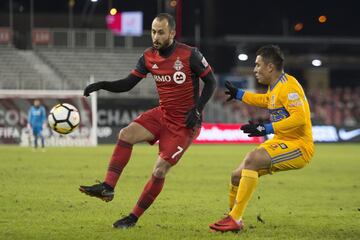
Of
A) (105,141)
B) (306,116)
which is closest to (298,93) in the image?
(306,116)

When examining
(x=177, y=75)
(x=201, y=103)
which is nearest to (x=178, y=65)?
(x=177, y=75)

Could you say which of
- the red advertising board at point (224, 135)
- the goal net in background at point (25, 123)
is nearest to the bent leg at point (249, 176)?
the goal net in background at point (25, 123)

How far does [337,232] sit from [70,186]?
6701 mm

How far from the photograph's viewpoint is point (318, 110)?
4428 centimetres

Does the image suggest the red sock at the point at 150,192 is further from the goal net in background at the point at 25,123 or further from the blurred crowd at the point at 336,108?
the blurred crowd at the point at 336,108

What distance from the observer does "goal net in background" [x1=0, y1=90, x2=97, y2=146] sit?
3359cm

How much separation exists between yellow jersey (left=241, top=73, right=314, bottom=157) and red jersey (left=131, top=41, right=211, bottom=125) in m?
0.89

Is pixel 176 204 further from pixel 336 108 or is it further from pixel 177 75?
pixel 336 108

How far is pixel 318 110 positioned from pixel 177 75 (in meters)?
35.8

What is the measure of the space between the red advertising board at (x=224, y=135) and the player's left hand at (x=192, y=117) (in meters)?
28.3

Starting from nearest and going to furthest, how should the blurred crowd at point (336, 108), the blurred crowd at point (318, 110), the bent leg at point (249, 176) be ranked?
the bent leg at point (249, 176) → the blurred crowd at point (318, 110) → the blurred crowd at point (336, 108)

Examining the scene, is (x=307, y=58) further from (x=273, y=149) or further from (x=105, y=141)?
(x=273, y=149)

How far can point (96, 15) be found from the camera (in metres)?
51.3

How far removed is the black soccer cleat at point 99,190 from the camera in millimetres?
8938
